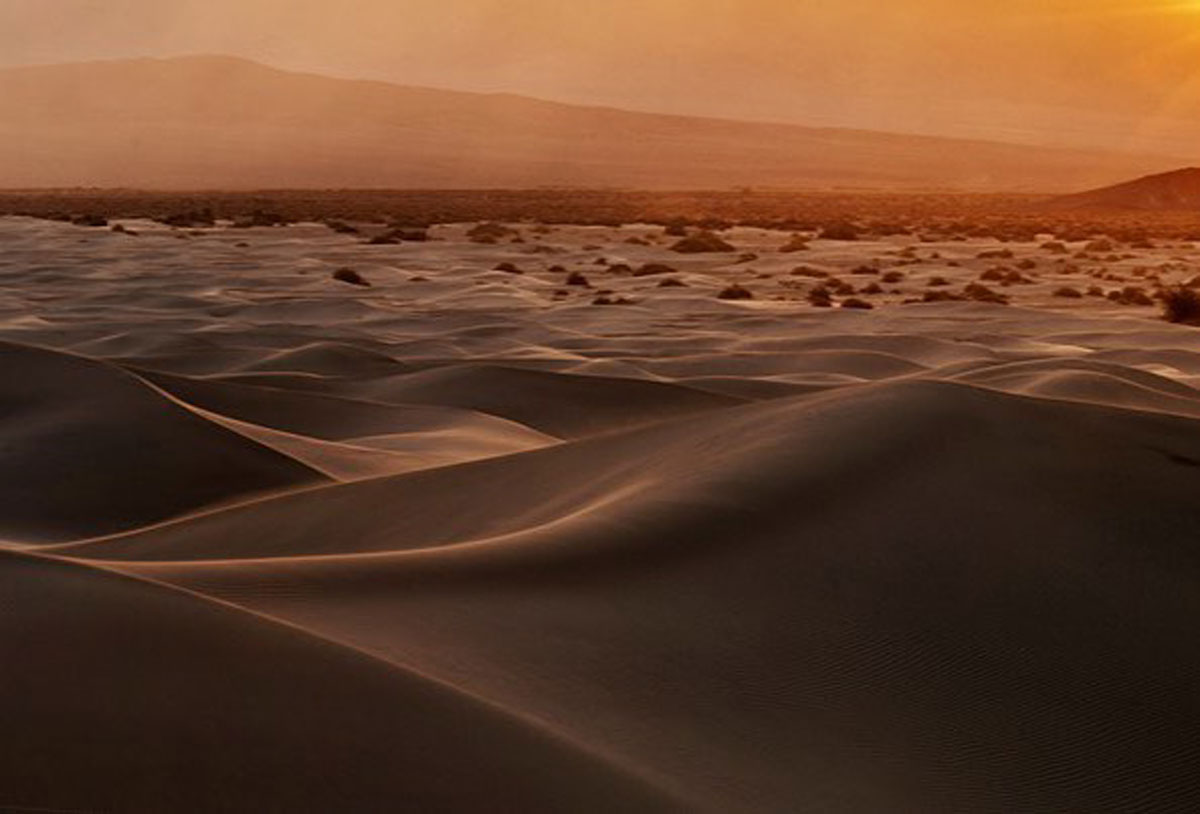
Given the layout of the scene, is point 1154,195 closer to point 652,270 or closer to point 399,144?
point 652,270

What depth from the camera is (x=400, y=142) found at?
13838 cm

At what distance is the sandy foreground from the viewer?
211 cm

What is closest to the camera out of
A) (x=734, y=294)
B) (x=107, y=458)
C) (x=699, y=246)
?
(x=107, y=458)

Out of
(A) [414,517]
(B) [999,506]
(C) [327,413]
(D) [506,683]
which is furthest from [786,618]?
(C) [327,413]

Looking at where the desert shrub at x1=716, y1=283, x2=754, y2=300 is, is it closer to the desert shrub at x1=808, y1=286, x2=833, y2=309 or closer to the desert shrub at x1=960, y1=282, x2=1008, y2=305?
the desert shrub at x1=808, y1=286, x2=833, y2=309

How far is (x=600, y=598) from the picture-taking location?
3213 mm

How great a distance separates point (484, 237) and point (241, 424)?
2154 centimetres

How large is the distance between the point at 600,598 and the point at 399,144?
13711 centimetres

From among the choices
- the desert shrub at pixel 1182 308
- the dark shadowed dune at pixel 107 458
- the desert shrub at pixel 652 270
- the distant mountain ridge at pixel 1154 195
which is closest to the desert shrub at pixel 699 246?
the desert shrub at pixel 652 270

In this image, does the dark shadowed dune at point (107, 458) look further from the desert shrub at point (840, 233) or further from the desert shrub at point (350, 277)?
the desert shrub at point (840, 233)

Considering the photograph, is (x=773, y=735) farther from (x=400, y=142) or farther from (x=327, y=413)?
(x=400, y=142)

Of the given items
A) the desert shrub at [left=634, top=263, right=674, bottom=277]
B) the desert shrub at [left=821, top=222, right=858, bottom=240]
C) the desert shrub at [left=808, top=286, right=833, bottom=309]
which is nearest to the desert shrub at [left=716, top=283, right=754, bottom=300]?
the desert shrub at [left=808, top=286, right=833, bottom=309]

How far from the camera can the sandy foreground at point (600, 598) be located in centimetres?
211

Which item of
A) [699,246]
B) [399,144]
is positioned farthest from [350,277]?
[399,144]
